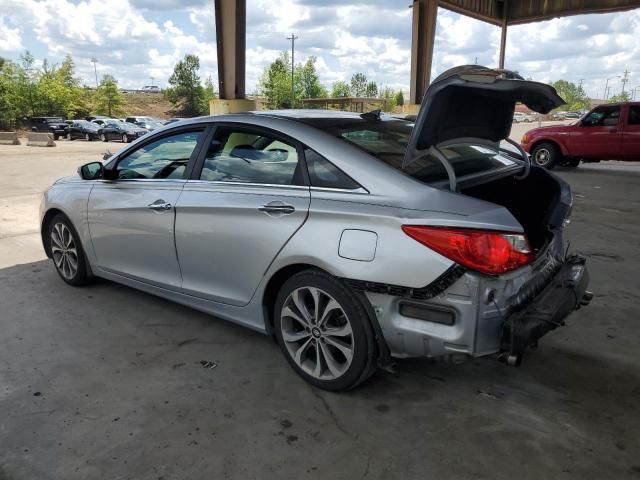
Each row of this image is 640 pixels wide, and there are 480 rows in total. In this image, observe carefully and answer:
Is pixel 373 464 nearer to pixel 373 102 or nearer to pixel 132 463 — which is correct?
pixel 132 463

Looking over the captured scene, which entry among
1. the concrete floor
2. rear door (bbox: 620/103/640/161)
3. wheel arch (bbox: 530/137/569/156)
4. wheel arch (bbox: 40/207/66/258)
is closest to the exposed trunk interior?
the concrete floor

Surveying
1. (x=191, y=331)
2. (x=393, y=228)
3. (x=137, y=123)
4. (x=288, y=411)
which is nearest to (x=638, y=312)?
(x=393, y=228)

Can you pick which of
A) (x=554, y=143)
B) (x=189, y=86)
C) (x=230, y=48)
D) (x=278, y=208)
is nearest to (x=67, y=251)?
(x=278, y=208)

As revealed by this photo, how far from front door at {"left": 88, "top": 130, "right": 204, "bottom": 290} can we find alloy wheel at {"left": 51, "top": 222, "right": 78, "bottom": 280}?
0.40 metres

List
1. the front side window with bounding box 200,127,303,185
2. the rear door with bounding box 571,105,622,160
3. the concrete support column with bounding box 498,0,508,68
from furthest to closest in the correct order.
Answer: the concrete support column with bounding box 498,0,508,68, the rear door with bounding box 571,105,622,160, the front side window with bounding box 200,127,303,185

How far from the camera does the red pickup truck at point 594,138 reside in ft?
40.5

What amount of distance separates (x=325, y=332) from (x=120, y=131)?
111ft

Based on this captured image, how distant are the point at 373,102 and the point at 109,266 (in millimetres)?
42151

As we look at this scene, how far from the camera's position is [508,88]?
2.60 meters

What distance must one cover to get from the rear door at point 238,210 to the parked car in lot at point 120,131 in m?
31.6

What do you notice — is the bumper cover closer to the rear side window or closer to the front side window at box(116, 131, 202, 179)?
the rear side window

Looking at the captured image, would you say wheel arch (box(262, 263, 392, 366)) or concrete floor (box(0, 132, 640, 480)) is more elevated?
wheel arch (box(262, 263, 392, 366))

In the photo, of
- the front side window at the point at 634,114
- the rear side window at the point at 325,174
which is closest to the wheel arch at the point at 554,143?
the front side window at the point at 634,114

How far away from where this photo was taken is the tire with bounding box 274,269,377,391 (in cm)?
268
